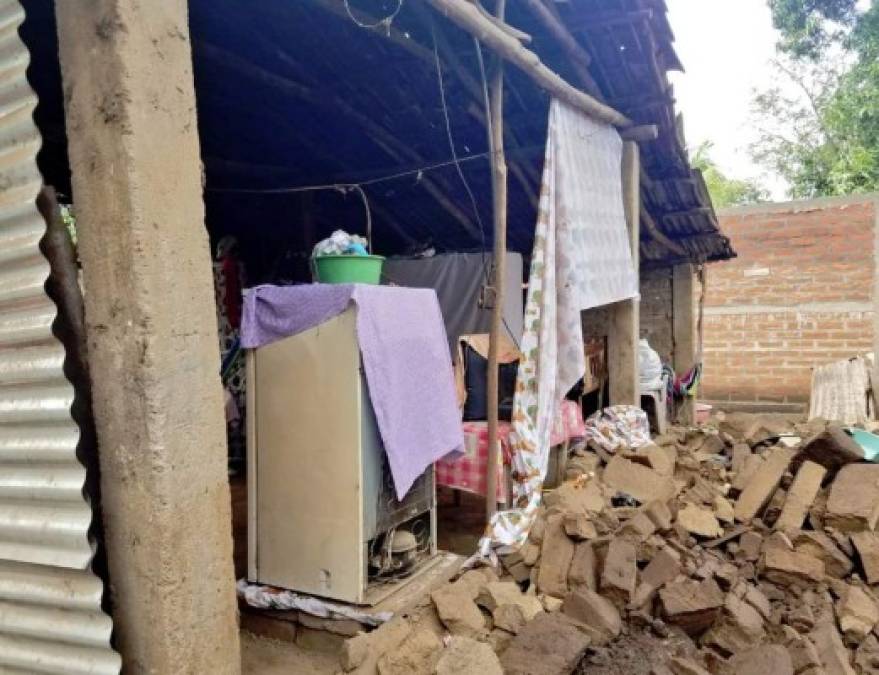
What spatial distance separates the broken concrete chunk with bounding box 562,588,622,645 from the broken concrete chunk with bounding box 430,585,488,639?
16.8 inches

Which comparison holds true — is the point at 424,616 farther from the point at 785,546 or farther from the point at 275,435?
the point at 785,546

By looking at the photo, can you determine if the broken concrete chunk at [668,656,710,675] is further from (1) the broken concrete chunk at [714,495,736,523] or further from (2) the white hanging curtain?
(1) the broken concrete chunk at [714,495,736,523]

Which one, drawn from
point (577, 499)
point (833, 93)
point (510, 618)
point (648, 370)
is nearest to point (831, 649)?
point (510, 618)

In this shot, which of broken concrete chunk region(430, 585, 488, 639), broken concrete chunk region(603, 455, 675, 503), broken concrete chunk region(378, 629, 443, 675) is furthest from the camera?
broken concrete chunk region(603, 455, 675, 503)

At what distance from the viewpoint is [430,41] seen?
12.9 feet

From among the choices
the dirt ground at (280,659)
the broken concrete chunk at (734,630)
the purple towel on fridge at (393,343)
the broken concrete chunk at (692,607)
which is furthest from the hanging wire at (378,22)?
the broken concrete chunk at (734,630)

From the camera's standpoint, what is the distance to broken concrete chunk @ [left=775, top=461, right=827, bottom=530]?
4.03m

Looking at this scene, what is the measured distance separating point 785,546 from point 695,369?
418 cm

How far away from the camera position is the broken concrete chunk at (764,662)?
2.61 m

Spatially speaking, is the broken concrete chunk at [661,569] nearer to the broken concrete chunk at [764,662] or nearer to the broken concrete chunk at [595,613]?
the broken concrete chunk at [595,613]

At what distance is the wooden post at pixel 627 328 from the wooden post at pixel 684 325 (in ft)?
7.94

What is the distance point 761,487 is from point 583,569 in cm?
187

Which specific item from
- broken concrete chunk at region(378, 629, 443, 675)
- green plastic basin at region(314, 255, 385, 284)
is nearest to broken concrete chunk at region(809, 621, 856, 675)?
broken concrete chunk at region(378, 629, 443, 675)

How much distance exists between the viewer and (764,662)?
2646mm
